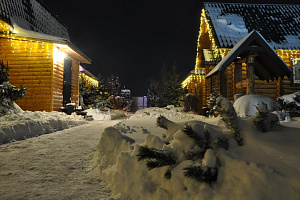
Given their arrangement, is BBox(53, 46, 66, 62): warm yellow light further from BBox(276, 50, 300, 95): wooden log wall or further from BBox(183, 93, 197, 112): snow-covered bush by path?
BBox(276, 50, 300, 95): wooden log wall

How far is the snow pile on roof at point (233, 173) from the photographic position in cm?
151

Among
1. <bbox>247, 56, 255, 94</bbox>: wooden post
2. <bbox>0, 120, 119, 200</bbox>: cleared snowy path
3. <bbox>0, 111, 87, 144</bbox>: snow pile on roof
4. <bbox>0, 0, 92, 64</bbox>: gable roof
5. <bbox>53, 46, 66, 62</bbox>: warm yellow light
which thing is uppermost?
<bbox>0, 0, 92, 64</bbox>: gable roof

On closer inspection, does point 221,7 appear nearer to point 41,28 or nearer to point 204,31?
point 204,31

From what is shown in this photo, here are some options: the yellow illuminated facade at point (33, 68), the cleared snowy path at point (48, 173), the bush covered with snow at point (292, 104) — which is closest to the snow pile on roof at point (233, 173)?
the cleared snowy path at point (48, 173)

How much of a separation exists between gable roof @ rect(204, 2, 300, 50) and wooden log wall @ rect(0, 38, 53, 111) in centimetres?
1056

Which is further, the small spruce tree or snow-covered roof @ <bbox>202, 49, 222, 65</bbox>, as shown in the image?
snow-covered roof @ <bbox>202, 49, 222, 65</bbox>

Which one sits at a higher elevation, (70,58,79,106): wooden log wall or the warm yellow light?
the warm yellow light

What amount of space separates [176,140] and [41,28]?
625 inches

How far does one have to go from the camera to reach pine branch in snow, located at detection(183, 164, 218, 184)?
5.73 ft

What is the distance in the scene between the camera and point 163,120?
2.73 metres

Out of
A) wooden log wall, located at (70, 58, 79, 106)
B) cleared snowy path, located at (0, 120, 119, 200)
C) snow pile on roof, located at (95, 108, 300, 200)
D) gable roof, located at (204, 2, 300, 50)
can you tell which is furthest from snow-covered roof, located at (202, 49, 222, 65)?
snow pile on roof, located at (95, 108, 300, 200)

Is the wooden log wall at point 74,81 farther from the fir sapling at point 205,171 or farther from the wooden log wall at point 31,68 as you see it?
the fir sapling at point 205,171

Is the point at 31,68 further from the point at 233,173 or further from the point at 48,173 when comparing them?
the point at 233,173

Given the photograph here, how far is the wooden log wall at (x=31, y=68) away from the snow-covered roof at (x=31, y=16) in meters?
1.45
